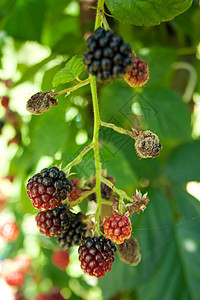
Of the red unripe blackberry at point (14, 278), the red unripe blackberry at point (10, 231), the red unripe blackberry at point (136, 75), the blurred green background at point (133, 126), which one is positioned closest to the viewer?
the red unripe blackberry at point (136, 75)

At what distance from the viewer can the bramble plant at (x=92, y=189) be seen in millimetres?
422

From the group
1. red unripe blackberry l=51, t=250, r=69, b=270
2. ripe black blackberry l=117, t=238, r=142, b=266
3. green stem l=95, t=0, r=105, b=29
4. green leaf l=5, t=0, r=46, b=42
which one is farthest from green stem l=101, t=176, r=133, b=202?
red unripe blackberry l=51, t=250, r=69, b=270

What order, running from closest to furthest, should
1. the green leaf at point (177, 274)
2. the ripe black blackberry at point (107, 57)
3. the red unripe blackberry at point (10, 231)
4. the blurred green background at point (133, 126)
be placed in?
the ripe black blackberry at point (107, 57) < the blurred green background at point (133, 126) < the green leaf at point (177, 274) < the red unripe blackberry at point (10, 231)

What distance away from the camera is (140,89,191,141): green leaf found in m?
0.69

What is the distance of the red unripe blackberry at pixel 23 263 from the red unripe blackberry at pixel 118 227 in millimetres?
1372

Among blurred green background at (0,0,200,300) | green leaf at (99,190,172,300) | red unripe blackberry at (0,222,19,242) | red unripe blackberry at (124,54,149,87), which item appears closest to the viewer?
red unripe blackberry at (124,54,149,87)

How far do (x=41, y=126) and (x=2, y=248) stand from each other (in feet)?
4.58

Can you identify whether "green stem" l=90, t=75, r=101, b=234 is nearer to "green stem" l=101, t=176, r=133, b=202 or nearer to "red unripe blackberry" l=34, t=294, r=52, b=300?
"green stem" l=101, t=176, r=133, b=202

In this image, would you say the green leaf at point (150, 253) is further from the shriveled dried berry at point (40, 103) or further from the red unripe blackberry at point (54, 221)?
the shriveled dried berry at point (40, 103)

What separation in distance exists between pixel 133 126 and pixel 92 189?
0.40 ft

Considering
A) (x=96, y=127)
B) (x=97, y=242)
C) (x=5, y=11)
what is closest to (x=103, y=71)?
(x=96, y=127)

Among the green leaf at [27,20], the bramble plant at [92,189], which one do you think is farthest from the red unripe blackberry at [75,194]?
the green leaf at [27,20]

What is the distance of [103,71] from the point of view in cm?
37

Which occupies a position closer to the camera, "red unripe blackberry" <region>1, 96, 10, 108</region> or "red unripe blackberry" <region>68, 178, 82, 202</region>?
"red unripe blackberry" <region>68, 178, 82, 202</region>
